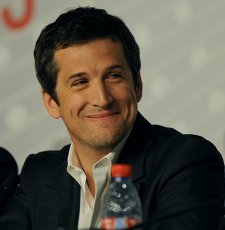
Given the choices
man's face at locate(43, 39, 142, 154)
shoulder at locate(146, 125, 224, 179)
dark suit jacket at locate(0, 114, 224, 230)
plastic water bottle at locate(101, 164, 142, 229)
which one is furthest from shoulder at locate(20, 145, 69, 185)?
plastic water bottle at locate(101, 164, 142, 229)

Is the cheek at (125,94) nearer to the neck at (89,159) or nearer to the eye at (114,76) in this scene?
the eye at (114,76)

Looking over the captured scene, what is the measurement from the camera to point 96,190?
1874 mm

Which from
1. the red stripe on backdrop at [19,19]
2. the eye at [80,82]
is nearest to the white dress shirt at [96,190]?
the eye at [80,82]

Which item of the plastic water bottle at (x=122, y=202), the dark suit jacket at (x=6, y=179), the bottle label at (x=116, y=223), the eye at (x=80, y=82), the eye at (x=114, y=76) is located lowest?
the bottle label at (x=116, y=223)

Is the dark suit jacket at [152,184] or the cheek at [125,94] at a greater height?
the cheek at [125,94]

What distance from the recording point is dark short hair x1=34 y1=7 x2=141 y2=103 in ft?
6.14

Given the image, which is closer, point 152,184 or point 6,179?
point 152,184

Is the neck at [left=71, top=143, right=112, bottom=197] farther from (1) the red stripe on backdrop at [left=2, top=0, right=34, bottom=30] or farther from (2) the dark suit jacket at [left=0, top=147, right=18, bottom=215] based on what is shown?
(1) the red stripe on backdrop at [left=2, top=0, right=34, bottom=30]

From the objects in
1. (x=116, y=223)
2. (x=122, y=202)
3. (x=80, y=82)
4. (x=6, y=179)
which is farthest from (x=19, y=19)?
(x=116, y=223)

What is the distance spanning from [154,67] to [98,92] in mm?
572

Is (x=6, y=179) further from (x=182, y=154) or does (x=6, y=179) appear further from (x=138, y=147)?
(x=182, y=154)

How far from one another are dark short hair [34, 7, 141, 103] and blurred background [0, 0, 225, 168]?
14.4 inches

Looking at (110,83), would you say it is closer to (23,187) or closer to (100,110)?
(100,110)

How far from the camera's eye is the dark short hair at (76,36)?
73.6 inches
